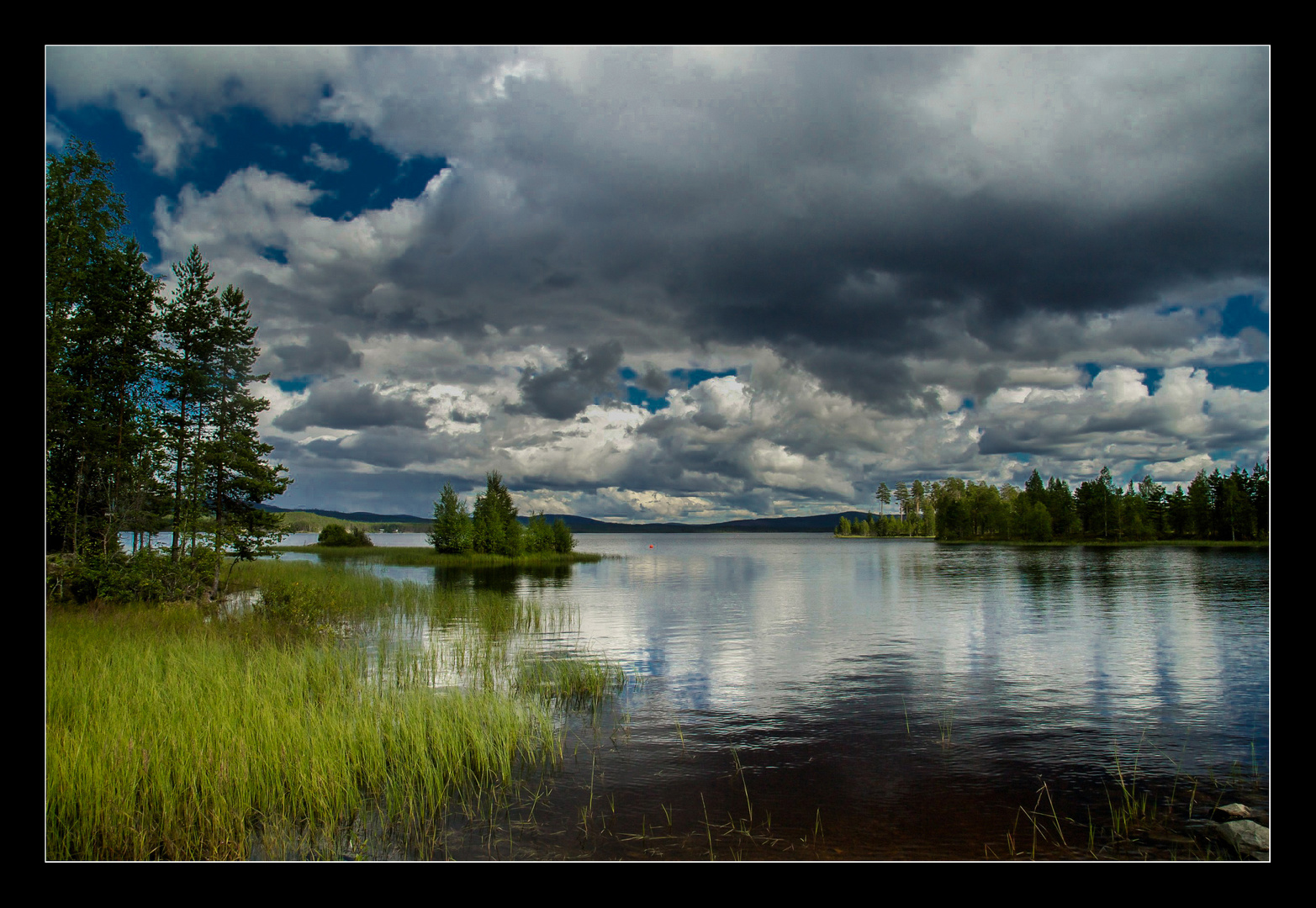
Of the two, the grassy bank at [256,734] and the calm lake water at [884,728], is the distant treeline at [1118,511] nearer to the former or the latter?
the calm lake water at [884,728]

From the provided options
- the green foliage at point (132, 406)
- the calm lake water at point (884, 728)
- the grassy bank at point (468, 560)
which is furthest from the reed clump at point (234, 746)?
the grassy bank at point (468, 560)

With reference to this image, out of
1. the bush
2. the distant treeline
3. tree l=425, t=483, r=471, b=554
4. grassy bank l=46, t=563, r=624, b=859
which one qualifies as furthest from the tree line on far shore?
the distant treeline

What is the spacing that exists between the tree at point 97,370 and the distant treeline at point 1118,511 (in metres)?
115

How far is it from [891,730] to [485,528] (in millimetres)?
88814

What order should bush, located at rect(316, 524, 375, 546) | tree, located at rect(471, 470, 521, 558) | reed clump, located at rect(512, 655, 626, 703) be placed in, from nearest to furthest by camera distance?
reed clump, located at rect(512, 655, 626, 703)
tree, located at rect(471, 470, 521, 558)
bush, located at rect(316, 524, 375, 546)

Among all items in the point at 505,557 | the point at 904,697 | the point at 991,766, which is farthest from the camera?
the point at 505,557

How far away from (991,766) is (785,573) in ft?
214

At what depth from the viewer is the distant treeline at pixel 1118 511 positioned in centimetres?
10869

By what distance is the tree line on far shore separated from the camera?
318ft

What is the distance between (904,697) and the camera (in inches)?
707

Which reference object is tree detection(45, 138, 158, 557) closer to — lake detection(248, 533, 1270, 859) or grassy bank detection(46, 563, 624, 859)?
grassy bank detection(46, 563, 624, 859)
